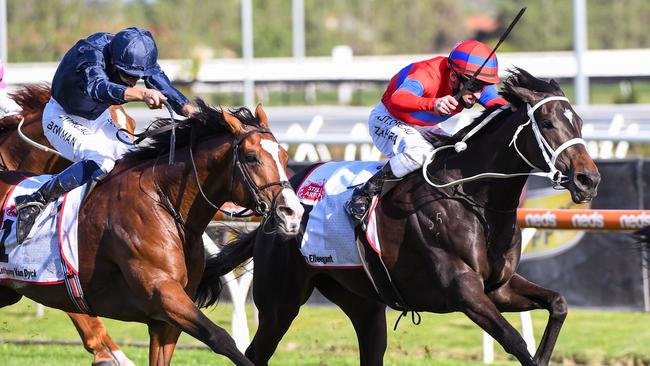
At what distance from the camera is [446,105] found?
583 centimetres

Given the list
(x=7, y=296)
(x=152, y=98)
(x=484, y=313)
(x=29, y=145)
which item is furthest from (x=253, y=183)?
(x=29, y=145)

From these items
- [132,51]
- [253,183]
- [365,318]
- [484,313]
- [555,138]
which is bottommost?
[365,318]

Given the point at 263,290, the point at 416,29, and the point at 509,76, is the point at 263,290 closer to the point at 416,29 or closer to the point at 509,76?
the point at 509,76

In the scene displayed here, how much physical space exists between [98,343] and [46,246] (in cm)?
145

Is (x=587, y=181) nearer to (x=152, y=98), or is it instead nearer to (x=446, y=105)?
(x=446, y=105)

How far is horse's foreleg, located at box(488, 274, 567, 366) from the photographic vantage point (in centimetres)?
585

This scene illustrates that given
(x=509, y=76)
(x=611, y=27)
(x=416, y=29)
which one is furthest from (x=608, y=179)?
(x=416, y=29)

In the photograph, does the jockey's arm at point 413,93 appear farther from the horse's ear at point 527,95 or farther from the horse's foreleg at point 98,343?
the horse's foreleg at point 98,343

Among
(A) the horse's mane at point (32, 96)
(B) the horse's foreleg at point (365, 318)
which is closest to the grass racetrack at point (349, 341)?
(B) the horse's foreleg at point (365, 318)

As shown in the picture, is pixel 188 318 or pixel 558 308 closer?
pixel 188 318

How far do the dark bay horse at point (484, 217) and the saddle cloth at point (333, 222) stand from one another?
0.07m

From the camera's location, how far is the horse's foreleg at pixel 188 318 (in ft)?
17.1

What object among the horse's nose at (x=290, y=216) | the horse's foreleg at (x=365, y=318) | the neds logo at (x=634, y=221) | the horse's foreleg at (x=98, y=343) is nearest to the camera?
the horse's nose at (x=290, y=216)

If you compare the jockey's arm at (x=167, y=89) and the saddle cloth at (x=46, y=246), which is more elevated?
the jockey's arm at (x=167, y=89)
